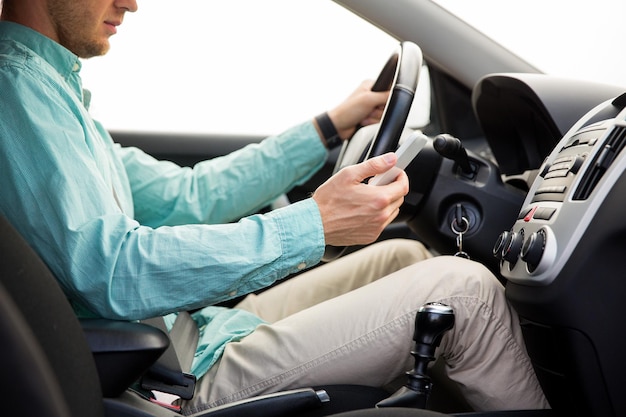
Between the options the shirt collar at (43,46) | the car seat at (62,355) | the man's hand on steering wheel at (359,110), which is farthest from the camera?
the man's hand on steering wheel at (359,110)

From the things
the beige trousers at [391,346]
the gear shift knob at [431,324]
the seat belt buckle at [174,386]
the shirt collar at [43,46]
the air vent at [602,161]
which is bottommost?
the seat belt buckle at [174,386]

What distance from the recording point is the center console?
100cm

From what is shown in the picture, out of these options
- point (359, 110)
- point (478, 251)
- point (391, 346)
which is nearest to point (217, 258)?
point (391, 346)

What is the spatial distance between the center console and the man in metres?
0.07

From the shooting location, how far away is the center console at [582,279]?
100cm

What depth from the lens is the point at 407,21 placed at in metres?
1.67

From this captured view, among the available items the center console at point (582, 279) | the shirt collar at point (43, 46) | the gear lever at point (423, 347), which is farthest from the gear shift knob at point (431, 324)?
the shirt collar at point (43, 46)

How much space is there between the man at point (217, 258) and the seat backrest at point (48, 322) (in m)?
0.19

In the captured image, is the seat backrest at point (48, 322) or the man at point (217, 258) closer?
the seat backrest at point (48, 322)

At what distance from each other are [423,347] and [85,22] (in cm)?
68

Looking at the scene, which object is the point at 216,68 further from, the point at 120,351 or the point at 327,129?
the point at 120,351

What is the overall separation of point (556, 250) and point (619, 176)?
0.38 feet

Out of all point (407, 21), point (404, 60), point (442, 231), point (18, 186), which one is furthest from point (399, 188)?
point (407, 21)

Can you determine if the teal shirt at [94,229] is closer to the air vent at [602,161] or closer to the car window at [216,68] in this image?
the air vent at [602,161]
